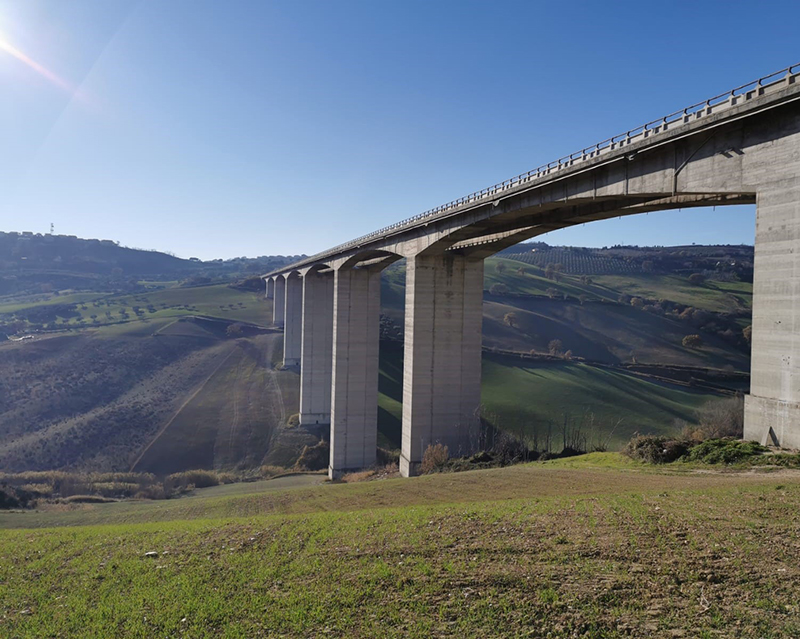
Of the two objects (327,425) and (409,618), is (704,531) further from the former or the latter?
(327,425)

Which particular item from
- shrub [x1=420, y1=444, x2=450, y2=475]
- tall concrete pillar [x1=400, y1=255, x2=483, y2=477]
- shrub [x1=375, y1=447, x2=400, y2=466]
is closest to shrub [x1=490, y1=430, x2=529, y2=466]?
tall concrete pillar [x1=400, y1=255, x2=483, y2=477]

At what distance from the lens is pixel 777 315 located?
16953mm

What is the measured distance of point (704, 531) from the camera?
1134cm

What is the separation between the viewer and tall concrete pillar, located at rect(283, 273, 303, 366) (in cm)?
8381

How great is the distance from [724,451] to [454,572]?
1409cm

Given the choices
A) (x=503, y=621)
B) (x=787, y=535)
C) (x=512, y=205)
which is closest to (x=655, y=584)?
(x=503, y=621)

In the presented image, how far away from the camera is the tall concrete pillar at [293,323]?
83812mm

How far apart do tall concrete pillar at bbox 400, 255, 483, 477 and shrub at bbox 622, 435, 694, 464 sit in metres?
17.8

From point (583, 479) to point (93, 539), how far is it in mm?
17841

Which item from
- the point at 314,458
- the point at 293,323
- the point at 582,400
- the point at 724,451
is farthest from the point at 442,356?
the point at 293,323

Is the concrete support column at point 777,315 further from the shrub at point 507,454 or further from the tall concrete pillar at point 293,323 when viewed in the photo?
the tall concrete pillar at point 293,323

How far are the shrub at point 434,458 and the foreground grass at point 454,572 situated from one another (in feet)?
66.7

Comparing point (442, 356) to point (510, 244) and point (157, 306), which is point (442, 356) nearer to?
point (510, 244)

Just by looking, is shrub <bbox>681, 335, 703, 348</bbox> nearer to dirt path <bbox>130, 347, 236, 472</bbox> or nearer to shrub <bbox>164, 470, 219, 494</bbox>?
dirt path <bbox>130, 347, 236, 472</bbox>
